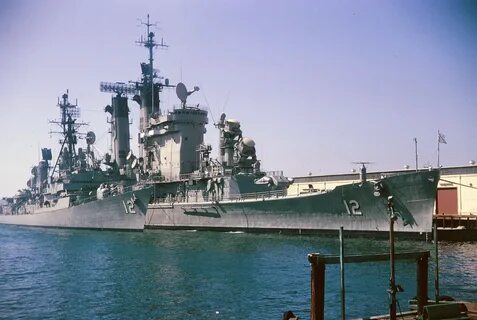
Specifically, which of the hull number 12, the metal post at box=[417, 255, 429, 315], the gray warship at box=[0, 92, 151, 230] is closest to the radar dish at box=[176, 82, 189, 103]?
the gray warship at box=[0, 92, 151, 230]

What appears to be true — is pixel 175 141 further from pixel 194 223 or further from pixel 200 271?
pixel 200 271

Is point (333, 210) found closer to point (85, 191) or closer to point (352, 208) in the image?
point (352, 208)

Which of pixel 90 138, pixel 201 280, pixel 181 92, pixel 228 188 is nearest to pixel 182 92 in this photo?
pixel 181 92

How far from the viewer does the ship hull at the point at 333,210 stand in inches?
1037

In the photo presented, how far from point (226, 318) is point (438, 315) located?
21.3 feet

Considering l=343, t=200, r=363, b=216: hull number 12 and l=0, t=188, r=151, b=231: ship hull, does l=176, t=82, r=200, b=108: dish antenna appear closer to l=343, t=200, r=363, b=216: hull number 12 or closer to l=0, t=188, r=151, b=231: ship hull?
l=0, t=188, r=151, b=231: ship hull

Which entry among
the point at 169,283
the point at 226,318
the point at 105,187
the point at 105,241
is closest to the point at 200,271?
the point at 169,283

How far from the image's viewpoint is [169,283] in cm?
1819

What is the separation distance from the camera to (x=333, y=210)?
29.5m

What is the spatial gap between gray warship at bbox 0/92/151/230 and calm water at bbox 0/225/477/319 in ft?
37.8

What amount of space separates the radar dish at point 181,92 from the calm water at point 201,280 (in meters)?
17.4

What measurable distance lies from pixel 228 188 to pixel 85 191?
21900mm

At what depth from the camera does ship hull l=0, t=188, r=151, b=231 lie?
40156 millimetres

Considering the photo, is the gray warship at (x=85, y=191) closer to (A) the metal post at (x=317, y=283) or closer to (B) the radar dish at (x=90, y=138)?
(B) the radar dish at (x=90, y=138)
